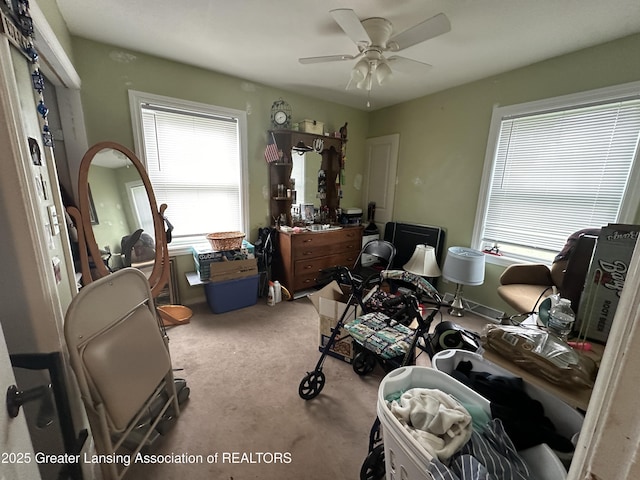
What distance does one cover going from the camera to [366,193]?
3992 mm

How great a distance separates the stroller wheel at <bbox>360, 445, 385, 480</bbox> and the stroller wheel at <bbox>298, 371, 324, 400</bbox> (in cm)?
56

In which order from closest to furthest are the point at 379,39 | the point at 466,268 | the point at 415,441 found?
the point at 415,441 < the point at 379,39 < the point at 466,268

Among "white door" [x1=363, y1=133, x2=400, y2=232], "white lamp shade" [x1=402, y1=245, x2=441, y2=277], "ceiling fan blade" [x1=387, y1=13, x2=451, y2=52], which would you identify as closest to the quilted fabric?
"white lamp shade" [x1=402, y1=245, x2=441, y2=277]

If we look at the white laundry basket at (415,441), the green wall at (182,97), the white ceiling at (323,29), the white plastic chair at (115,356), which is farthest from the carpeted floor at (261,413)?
the white ceiling at (323,29)

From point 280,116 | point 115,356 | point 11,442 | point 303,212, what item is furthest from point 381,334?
point 280,116

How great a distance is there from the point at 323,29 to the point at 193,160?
1.78m

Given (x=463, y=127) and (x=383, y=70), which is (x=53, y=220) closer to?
(x=383, y=70)

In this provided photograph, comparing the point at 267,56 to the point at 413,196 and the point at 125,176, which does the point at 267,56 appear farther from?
the point at 413,196

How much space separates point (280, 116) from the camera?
9.73ft

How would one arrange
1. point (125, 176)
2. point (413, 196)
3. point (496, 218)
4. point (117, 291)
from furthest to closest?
1. point (413, 196)
2. point (496, 218)
3. point (125, 176)
4. point (117, 291)

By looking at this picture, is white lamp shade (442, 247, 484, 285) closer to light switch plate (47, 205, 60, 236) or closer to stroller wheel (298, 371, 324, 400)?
stroller wheel (298, 371, 324, 400)

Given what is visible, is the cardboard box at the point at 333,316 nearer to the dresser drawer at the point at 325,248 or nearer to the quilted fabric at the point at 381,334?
the quilted fabric at the point at 381,334

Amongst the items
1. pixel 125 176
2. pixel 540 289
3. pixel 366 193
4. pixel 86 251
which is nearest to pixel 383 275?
pixel 540 289

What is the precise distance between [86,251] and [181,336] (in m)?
1.08
